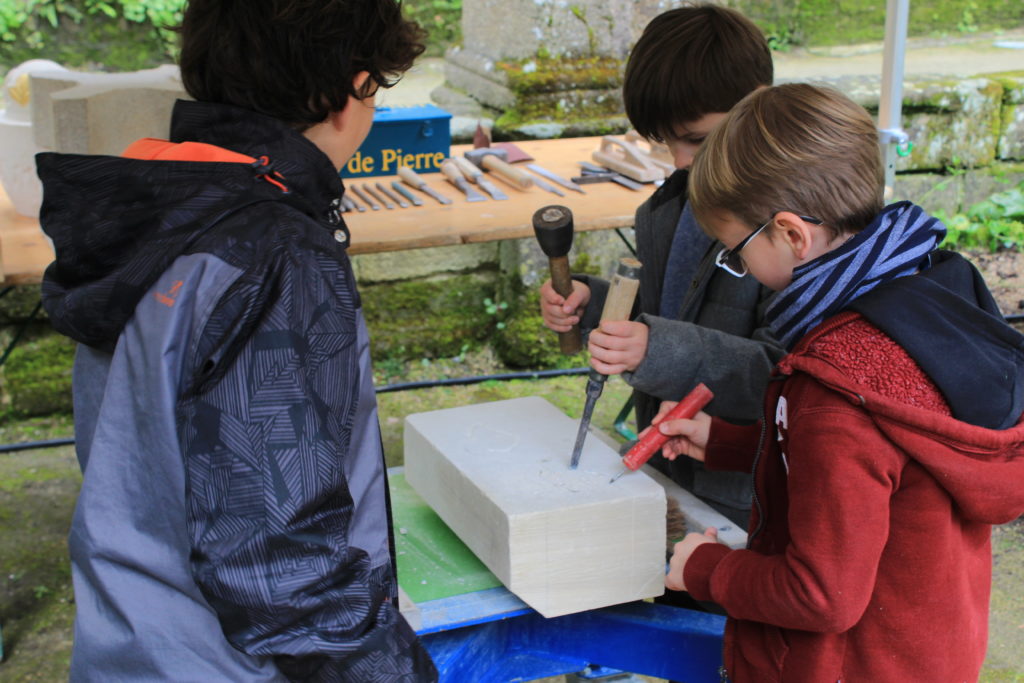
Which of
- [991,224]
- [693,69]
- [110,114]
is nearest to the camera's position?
[693,69]

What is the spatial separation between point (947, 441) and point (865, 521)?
0.45 ft

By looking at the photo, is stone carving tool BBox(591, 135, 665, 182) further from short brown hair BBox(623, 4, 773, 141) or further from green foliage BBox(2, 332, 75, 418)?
green foliage BBox(2, 332, 75, 418)

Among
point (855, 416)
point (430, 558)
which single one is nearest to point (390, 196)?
point (430, 558)

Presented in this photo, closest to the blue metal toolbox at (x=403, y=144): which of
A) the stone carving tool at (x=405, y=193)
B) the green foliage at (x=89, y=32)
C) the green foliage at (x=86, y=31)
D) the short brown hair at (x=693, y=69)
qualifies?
the stone carving tool at (x=405, y=193)

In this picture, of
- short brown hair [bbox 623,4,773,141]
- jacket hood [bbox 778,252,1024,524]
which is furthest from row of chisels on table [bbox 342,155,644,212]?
jacket hood [bbox 778,252,1024,524]

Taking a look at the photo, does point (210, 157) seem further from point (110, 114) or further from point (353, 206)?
point (353, 206)

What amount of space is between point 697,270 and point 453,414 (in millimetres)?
522

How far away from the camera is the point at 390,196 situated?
3275mm

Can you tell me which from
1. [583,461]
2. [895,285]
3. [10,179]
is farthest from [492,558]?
[10,179]

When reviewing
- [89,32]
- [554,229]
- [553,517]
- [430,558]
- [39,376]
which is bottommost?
[39,376]

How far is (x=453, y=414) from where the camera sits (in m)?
1.76

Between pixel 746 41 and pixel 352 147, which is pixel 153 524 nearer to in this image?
pixel 352 147

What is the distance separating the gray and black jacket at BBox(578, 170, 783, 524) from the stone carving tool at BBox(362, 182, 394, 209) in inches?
49.0

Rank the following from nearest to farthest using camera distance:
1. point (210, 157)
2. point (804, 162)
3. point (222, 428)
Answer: point (222, 428)
point (210, 157)
point (804, 162)
